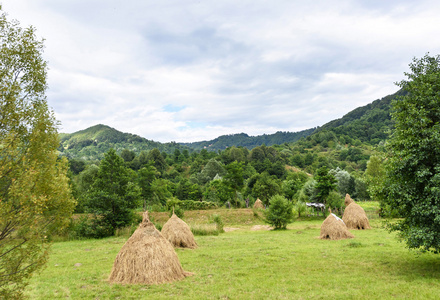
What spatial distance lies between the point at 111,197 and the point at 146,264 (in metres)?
14.3

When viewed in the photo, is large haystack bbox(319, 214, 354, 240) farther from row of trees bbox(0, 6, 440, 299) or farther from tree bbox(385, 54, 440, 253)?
tree bbox(385, 54, 440, 253)

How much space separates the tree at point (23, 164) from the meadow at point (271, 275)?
3.37 m

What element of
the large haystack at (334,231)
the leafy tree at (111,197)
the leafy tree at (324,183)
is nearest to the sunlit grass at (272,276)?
the large haystack at (334,231)

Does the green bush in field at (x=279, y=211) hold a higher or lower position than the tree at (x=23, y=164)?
lower

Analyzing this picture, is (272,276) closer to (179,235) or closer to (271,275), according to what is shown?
(271,275)

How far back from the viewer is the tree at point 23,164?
16.7 ft

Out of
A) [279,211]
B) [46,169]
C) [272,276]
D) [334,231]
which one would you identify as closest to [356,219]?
[334,231]

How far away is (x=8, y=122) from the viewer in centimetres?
569

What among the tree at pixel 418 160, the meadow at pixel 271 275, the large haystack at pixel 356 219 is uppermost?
the tree at pixel 418 160

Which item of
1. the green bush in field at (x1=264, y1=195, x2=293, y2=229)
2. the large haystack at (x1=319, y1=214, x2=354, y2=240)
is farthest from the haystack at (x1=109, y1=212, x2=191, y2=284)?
the green bush in field at (x1=264, y1=195, x2=293, y2=229)

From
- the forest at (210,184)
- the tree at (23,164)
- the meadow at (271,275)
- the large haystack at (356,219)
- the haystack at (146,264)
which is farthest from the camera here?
the large haystack at (356,219)

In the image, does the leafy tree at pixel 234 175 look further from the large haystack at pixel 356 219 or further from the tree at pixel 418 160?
the tree at pixel 418 160

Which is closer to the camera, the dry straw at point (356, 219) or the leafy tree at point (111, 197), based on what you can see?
the leafy tree at point (111, 197)

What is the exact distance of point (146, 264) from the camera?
9430 millimetres
